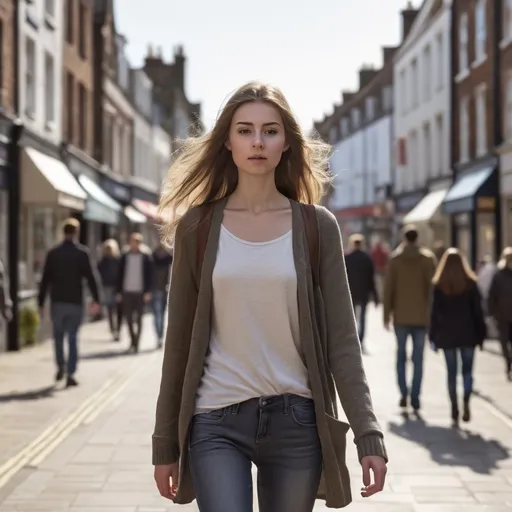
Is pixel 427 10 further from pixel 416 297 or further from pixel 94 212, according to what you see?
pixel 416 297

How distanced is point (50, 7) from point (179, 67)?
4435 centimetres

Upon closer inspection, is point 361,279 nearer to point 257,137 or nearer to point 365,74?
point 257,137

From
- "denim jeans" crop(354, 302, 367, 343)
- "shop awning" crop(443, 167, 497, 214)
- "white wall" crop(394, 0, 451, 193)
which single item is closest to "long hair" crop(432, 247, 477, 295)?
"denim jeans" crop(354, 302, 367, 343)

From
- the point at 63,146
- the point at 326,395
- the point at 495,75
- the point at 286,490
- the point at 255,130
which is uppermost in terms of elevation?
the point at 495,75

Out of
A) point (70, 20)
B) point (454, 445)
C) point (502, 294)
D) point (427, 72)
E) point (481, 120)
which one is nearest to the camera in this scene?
point (454, 445)

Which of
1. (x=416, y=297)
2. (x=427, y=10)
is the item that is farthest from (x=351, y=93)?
(x=416, y=297)

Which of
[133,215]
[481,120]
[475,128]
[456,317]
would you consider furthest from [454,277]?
[133,215]

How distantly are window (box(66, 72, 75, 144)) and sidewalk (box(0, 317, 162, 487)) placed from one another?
863 centimetres

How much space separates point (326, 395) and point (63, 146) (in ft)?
75.8

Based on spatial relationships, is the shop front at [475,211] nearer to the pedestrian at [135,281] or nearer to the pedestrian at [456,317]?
the pedestrian at [135,281]

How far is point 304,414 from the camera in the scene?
132 inches

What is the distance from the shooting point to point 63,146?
2589cm

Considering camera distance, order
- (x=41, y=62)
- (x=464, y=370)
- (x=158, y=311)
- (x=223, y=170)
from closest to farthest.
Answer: (x=223, y=170), (x=464, y=370), (x=158, y=311), (x=41, y=62)

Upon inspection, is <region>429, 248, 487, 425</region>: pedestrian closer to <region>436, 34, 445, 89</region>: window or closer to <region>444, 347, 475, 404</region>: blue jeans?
<region>444, 347, 475, 404</region>: blue jeans
